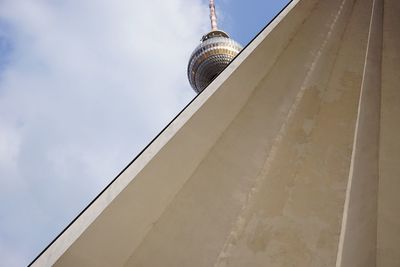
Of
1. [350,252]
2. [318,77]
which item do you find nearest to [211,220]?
[350,252]

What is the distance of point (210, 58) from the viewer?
104 ft

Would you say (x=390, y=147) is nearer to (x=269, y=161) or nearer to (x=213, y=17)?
(x=269, y=161)

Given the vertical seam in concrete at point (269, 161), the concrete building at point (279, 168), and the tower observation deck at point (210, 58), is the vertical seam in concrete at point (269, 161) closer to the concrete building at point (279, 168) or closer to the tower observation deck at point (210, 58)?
the concrete building at point (279, 168)

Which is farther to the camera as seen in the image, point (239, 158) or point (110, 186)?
point (239, 158)

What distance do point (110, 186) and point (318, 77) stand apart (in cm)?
278

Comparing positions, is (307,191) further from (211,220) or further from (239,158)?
(211,220)

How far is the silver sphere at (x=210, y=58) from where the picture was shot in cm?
3138

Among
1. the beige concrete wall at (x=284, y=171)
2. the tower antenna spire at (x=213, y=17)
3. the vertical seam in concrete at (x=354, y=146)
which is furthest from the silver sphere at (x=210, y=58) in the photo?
the beige concrete wall at (x=284, y=171)

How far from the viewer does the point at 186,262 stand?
10.6ft

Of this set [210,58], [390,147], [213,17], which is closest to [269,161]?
[390,147]

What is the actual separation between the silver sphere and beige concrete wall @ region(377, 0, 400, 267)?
26789 millimetres

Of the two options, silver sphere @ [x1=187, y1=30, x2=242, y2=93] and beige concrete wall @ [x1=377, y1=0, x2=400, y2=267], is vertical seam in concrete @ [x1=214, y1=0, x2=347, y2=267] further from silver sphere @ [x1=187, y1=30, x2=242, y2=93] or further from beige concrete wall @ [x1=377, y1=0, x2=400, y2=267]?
silver sphere @ [x1=187, y1=30, x2=242, y2=93]

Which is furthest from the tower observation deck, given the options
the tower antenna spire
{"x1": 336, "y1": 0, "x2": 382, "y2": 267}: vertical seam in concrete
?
{"x1": 336, "y1": 0, "x2": 382, "y2": 267}: vertical seam in concrete

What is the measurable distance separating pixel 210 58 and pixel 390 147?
94.1 ft
